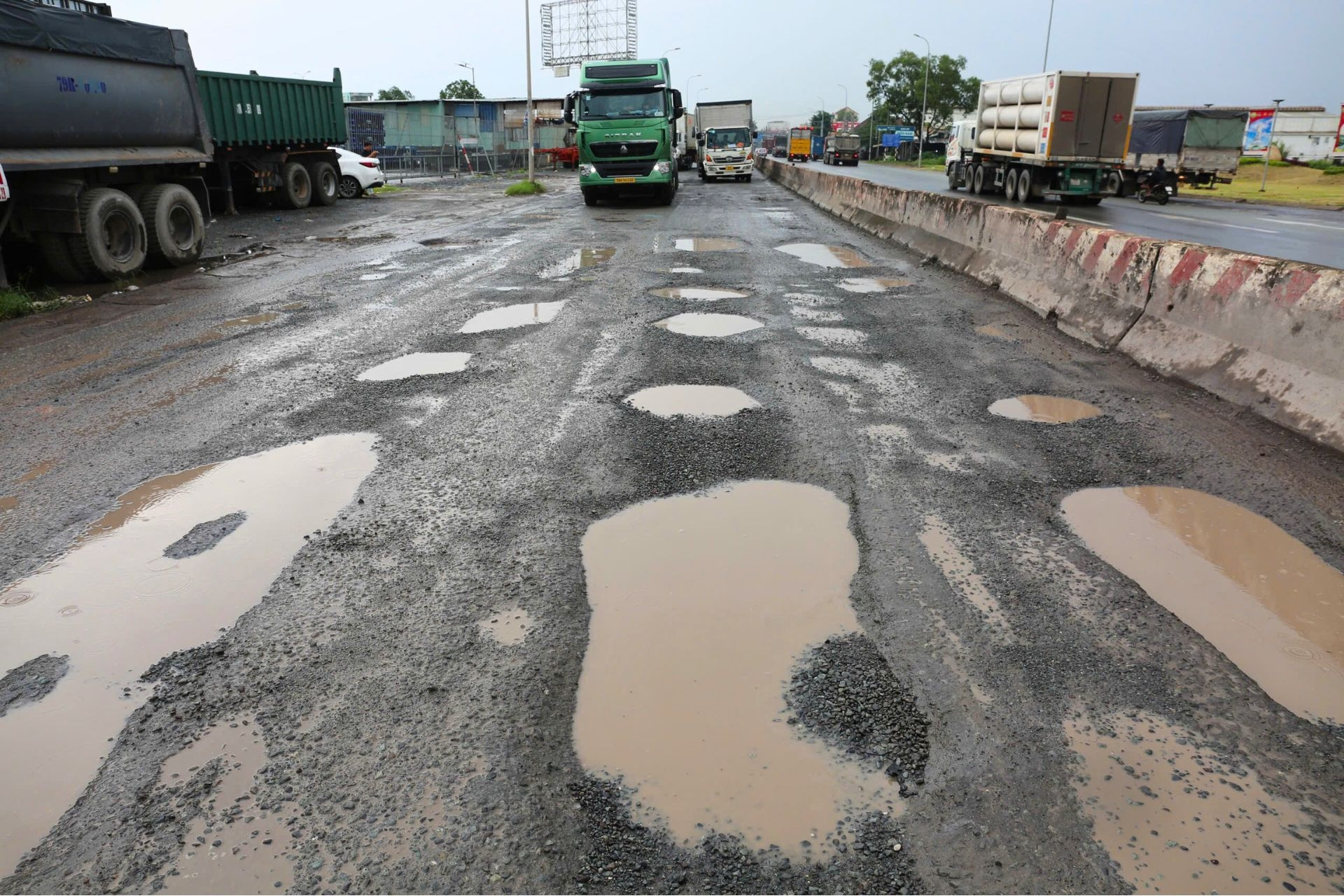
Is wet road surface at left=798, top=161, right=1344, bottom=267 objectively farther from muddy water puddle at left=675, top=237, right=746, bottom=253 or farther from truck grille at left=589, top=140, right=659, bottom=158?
truck grille at left=589, top=140, right=659, bottom=158

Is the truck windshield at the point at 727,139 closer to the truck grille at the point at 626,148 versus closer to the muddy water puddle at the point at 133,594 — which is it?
the truck grille at the point at 626,148

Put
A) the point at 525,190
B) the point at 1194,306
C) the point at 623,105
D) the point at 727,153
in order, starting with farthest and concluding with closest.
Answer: the point at 727,153 → the point at 525,190 → the point at 623,105 → the point at 1194,306

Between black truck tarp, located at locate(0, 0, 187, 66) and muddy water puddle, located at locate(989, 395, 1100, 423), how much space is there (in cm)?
1081

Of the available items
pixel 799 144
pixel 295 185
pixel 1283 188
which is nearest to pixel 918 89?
pixel 799 144

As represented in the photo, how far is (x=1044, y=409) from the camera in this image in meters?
5.30

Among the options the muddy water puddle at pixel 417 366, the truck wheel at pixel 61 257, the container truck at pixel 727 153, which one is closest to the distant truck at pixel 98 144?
the truck wheel at pixel 61 257

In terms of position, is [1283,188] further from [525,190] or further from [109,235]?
[109,235]

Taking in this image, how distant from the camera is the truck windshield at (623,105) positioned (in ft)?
69.2

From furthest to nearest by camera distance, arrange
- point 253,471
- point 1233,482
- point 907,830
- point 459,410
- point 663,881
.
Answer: point 459,410
point 253,471
point 1233,482
point 907,830
point 663,881

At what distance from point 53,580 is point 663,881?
2.84 m

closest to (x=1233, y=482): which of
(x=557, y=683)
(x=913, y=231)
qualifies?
(x=557, y=683)

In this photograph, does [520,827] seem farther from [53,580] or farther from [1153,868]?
[53,580]

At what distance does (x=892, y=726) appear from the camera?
2.44 metres

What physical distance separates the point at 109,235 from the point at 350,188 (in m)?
16.2
